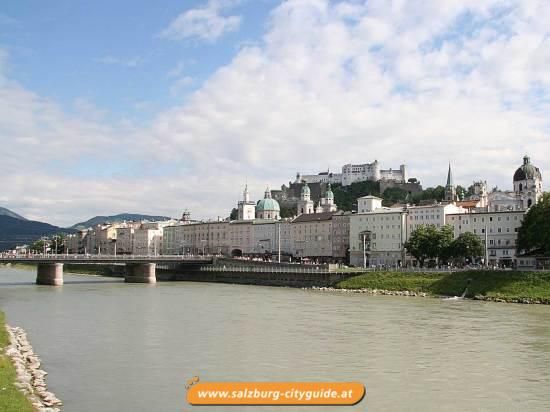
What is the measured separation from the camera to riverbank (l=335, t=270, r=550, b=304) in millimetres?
54719

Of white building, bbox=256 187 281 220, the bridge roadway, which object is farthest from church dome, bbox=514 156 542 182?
white building, bbox=256 187 281 220

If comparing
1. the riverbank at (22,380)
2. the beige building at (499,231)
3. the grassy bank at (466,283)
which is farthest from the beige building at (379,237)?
the riverbank at (22,380)

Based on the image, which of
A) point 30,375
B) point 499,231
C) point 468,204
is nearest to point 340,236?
point 468,204

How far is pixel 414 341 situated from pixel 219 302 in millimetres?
24942

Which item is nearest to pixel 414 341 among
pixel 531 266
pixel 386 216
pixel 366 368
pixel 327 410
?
pixel 366 368

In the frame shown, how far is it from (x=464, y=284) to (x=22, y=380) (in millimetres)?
48079

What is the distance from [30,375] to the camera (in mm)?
21938

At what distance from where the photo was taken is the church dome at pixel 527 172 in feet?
314

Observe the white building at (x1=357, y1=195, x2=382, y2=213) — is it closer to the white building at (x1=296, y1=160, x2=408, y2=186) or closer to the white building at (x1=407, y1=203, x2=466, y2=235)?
the white building at (x1=407, y1=203, x2=466, y2=235)

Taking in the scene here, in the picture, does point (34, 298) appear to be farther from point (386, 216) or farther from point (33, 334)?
point (386, 216)

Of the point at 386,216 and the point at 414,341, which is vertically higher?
the point at 386,216

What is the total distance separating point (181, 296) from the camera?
61625 mm

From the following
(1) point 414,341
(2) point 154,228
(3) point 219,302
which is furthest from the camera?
(2) point 154,228

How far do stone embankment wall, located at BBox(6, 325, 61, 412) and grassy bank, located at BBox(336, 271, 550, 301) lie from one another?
1593 inches
